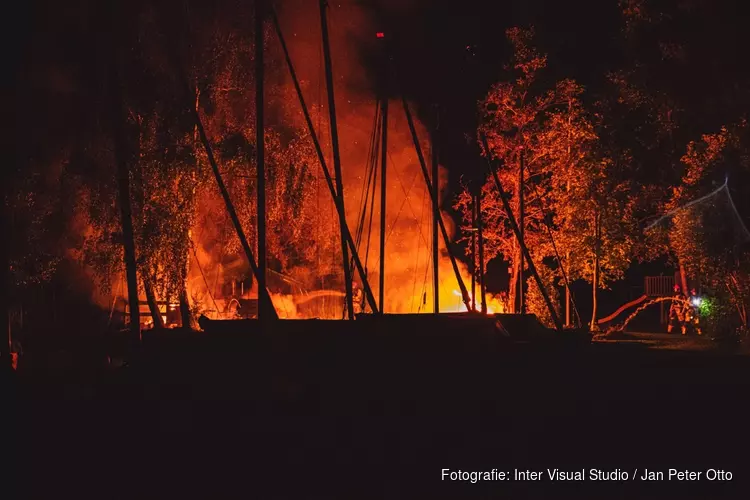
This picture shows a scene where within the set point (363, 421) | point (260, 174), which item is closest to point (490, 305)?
point (260, 174)

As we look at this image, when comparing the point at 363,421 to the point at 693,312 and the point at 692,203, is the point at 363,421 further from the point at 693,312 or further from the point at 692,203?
the point at 693,312

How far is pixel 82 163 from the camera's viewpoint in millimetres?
25922

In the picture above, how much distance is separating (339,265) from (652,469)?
23.7 m

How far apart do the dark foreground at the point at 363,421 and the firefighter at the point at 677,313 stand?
11397 mm

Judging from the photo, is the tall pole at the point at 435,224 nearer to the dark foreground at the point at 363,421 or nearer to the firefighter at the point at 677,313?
the dark foreground at the point at 363,421

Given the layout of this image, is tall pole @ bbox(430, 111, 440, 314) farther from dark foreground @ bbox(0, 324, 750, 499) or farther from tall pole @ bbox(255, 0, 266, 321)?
tall pole @ bbox(255, 0, 266, 321)

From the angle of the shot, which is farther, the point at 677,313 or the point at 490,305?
the point at 490,305

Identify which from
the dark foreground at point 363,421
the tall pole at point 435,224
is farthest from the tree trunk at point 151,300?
the tall pole at point 435,224

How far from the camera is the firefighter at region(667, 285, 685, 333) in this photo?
106ft

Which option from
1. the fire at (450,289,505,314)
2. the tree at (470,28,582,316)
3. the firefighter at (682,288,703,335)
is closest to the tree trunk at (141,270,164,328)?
the fire at (450,289,505,314)

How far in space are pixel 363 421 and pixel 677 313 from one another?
71.4 feet

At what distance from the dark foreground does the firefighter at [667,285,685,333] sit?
11397 mm

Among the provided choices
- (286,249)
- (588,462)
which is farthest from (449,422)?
(286,249)

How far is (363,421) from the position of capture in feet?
43.9
